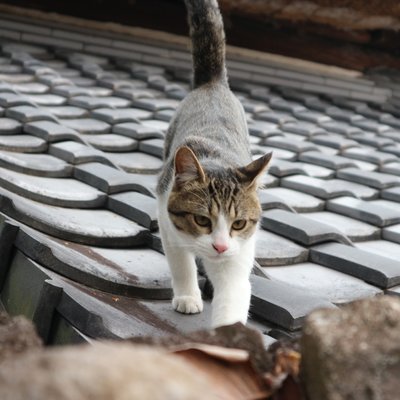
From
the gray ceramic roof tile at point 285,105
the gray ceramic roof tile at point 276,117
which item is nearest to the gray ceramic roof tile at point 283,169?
the gray ceramic roof tile at point 276,117

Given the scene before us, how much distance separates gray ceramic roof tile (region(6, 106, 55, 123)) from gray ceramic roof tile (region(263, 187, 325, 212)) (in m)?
1.00

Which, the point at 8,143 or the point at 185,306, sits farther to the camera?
the point at 8,143

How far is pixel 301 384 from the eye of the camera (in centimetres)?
Answer: 75

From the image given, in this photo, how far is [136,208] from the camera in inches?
92.3

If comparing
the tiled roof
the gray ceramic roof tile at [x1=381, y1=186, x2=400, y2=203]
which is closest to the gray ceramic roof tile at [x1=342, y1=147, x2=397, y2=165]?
the tiled roof

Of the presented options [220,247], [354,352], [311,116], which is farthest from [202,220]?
[311,116]

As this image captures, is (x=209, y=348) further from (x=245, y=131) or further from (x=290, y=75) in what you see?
(x=290, y=75)

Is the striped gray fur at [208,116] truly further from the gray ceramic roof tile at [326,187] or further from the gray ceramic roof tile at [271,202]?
the gray ceramic roof tile at [326,187]

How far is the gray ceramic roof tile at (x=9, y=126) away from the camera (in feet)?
9.79

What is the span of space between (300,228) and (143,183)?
569mm

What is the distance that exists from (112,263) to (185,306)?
230 mm

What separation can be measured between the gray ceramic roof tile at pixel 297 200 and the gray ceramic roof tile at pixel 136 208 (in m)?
0.61

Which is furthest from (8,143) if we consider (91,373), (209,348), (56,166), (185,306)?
(91,373)

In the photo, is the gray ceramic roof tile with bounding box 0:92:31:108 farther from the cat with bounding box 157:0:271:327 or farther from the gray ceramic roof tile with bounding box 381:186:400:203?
the gray ceramic roof tile with bounding box 381:186:400:203
